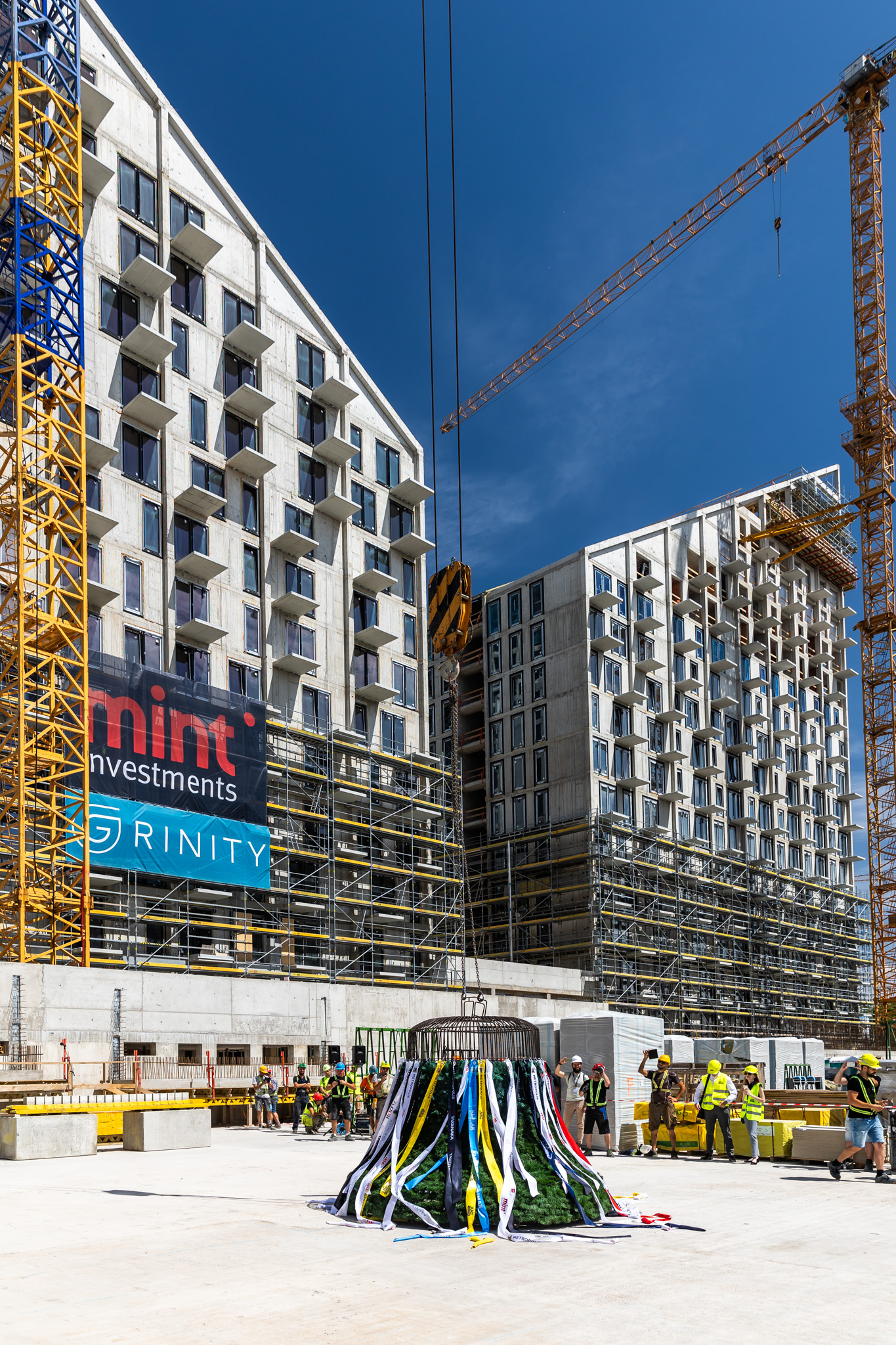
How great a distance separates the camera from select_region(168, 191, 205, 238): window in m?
52.2

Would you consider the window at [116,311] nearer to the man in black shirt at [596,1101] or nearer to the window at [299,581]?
the window at [299,581]

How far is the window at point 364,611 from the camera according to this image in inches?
2331

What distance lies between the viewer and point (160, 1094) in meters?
31.7

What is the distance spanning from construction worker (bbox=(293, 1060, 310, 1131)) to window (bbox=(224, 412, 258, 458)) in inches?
1081

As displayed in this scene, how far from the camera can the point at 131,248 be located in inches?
1962

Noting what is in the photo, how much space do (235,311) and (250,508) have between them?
8493 millimetres

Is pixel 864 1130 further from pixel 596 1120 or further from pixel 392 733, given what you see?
pixel 392 733

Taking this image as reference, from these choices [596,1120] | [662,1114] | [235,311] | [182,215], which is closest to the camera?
[596,1120]

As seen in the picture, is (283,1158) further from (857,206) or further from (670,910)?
(857,206)

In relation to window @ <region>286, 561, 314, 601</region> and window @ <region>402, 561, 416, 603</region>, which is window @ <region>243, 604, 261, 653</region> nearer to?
window @ <region>286, 561, 314, 601</region>

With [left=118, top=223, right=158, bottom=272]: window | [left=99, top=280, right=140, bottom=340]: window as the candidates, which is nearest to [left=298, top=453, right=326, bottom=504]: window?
[left=99, top=280, right=140, bottom=340]: window

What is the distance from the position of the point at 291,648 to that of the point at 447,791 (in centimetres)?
1645

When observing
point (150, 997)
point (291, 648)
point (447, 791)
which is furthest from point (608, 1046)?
point (447, 791)

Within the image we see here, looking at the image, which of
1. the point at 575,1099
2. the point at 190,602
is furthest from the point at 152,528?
the point at 575,1099
